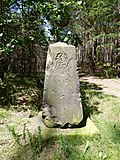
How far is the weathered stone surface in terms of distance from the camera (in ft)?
12.5

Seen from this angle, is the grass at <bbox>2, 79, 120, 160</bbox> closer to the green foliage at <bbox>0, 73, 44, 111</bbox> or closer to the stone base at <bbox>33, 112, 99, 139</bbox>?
the stone base at <bbox>33, 112, 99, 139</bbox>

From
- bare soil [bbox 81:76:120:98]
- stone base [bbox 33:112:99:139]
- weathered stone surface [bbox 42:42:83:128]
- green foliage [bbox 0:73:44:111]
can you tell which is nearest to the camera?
stone base [bbox 33:112:99:139]

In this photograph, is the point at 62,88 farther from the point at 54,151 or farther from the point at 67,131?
the point at 54,151

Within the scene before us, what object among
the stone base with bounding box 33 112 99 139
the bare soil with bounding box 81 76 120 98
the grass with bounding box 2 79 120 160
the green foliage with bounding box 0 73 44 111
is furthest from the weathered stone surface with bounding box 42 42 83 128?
the bare soil with bounding box 81 76 120 98

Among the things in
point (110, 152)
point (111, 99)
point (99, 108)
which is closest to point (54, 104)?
point (110, 152)

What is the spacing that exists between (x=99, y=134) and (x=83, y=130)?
27 centimetres

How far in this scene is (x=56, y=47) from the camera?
12.5 feet

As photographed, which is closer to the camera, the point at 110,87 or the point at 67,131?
the point at 67,131

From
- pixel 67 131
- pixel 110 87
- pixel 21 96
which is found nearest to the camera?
pixel 67 131

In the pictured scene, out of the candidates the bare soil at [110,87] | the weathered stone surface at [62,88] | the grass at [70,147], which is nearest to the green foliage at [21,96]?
the weathered stone surface at [62,88]

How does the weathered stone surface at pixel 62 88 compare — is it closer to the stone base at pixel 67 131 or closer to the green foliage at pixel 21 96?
the stone base at pixel 67 131

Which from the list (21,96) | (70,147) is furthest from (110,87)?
(70,147)

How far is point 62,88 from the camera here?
3.81m

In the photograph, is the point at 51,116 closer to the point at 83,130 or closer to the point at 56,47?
the point at 83,130
